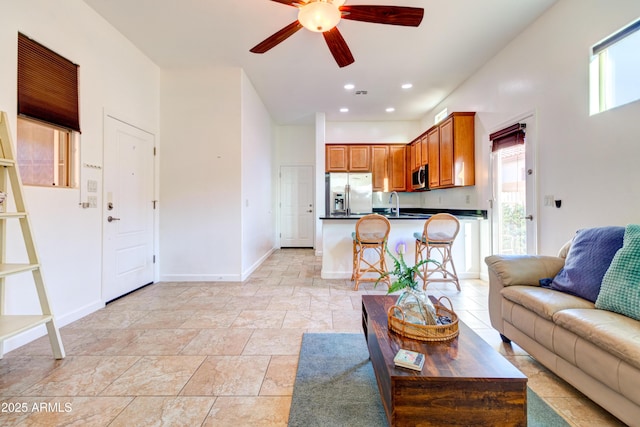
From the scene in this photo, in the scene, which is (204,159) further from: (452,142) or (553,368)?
(553,368)

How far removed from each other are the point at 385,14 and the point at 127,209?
3411mm

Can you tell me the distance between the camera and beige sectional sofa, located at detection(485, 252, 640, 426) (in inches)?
46.3

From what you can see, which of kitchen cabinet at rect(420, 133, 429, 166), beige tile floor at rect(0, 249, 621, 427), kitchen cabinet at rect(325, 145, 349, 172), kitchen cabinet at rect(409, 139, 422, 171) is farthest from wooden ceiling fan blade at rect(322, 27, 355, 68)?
kitchen cabinet at rect(325, 145, 349, 172)

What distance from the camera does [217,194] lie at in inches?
155

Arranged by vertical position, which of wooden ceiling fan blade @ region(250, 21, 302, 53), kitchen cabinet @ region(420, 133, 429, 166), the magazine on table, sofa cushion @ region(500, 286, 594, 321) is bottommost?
the magazine on table

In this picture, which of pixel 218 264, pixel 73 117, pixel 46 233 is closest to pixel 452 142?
pixel 218 264

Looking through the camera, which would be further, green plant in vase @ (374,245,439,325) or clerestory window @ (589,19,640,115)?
clerestory window @ (589,19,640,115)

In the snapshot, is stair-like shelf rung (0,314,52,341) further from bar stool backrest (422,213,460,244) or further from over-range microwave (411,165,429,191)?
over-range microwave (411,165,429,191)

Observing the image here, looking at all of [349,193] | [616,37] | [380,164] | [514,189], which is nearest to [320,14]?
[616,37]

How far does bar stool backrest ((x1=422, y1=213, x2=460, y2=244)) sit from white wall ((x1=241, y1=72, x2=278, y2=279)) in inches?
101

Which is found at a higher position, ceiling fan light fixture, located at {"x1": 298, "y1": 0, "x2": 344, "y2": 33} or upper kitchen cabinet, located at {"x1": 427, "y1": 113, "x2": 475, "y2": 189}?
ceiling fan light fixture, located at {"x1": 298, "y1": 0, "x2": 344, "y2": 33}

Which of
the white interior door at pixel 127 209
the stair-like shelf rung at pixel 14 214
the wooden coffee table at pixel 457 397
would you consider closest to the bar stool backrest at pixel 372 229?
the wooden coffee table at pixel 457 397

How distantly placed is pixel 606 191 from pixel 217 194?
4117mm

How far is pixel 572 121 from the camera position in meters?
2.47
